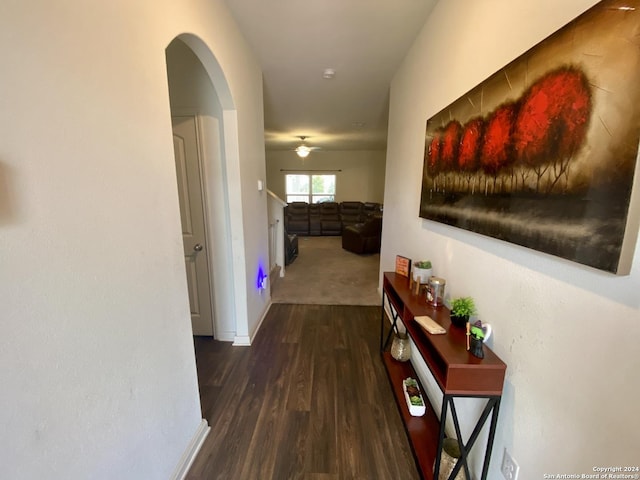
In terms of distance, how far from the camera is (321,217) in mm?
8141

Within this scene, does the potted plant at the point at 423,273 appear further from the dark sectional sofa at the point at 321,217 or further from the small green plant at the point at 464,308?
the dark sectional sofa at the point at 321,217

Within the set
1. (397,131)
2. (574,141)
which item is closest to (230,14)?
(397,131)

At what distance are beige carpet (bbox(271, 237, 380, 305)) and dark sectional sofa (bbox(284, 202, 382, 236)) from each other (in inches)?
83.2

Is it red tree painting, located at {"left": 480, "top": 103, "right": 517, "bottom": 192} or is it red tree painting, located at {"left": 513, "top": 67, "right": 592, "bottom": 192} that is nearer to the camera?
red tree painting, located at {"left": 513, "top": 67, "right": 592, "bottom": 192}

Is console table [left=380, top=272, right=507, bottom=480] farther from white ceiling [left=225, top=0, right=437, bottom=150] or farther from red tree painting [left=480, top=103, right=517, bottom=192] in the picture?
white ceiling [left=225, top=0, right=437, bottom=150]

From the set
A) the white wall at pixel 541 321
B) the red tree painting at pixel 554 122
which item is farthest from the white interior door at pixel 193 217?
the red tree painting at pixel 554 122

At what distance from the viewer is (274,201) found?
4203 millimetres

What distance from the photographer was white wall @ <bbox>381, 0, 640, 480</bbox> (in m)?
0.66

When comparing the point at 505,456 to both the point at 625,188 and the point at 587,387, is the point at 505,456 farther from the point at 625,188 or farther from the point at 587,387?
the point at 625,188

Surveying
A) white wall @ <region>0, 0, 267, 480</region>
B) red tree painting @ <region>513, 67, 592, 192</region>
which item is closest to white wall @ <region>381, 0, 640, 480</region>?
red tree painting @ <region>513, 67, 592, 192</region>

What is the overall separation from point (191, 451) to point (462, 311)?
1.55 meters

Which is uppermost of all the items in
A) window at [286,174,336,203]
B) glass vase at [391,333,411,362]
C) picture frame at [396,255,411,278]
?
window at [286,174,336,203]

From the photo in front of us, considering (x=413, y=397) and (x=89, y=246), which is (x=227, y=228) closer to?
(x=89, y=246)

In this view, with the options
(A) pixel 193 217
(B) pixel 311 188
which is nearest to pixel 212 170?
(A) pixel 193 217
